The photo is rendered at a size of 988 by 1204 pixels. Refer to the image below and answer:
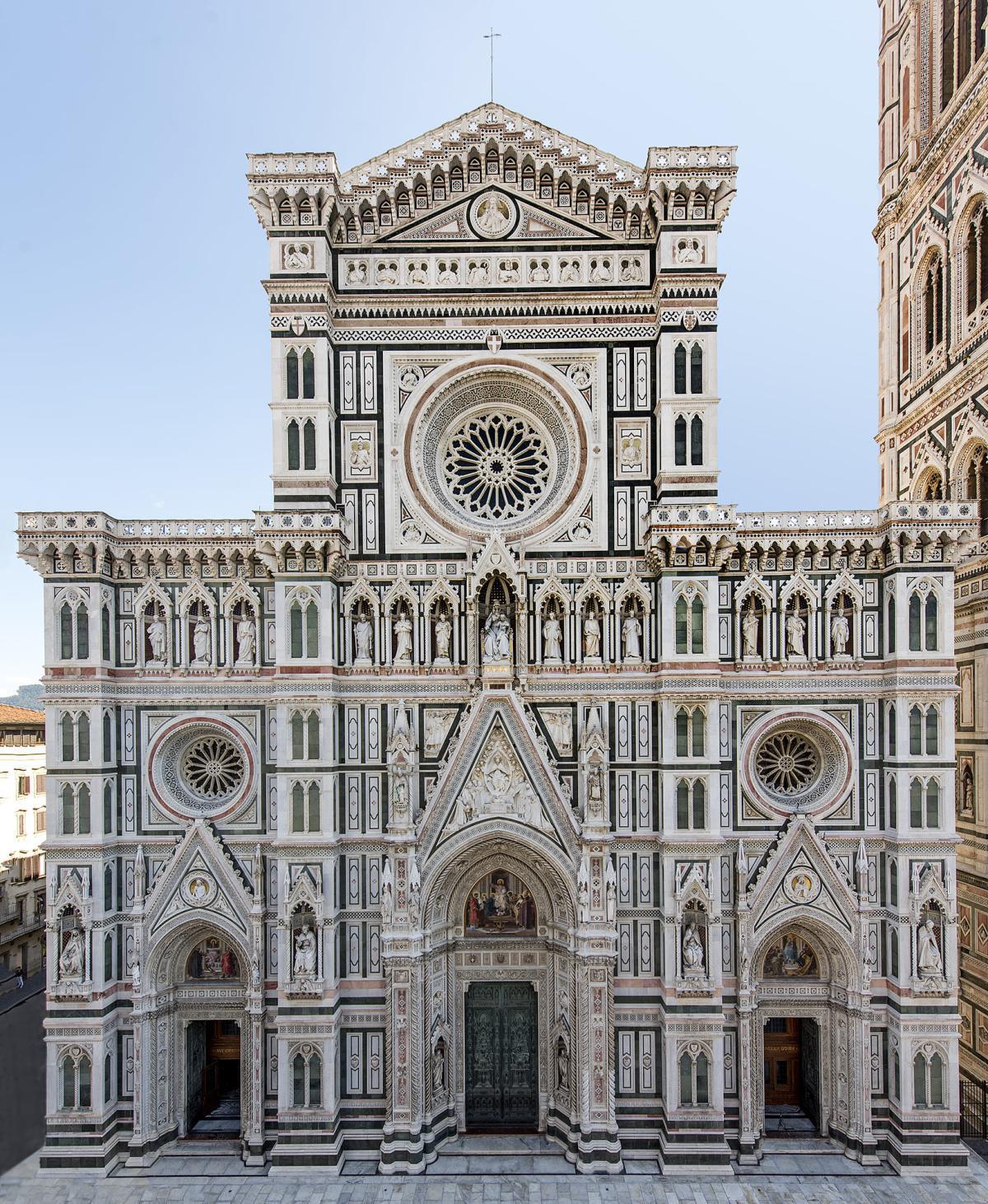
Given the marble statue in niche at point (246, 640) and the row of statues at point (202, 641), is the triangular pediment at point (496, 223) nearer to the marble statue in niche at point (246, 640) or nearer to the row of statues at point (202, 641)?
the marble statue in niche at point (246, 640)

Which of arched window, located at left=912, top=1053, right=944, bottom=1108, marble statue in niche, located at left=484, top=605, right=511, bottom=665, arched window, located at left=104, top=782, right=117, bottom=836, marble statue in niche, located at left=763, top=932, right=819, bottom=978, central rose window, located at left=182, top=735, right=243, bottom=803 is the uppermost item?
marble statue in niche, located at left=484, top=605, right=511, bottom=665

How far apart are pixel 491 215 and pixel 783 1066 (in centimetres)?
2264

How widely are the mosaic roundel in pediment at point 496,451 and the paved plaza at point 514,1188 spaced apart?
1417cm

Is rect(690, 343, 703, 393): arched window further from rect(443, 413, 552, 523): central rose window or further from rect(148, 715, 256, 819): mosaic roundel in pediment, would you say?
rect(148, 715, 256, 819): mosaic roundel in pediment

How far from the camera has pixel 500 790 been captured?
16844mm

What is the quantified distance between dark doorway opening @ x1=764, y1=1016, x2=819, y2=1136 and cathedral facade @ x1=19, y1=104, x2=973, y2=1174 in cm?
29

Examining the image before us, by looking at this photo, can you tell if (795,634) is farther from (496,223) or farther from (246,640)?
(246,640)

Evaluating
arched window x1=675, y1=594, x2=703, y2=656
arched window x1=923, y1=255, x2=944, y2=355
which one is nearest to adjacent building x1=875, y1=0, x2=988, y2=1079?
arched window x1=923, y1=255, x2=944, y2=355

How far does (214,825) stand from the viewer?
1742 centimetres

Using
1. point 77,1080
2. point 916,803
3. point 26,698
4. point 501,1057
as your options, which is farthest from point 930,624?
point 26,698

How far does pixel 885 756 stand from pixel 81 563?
63.9 feet

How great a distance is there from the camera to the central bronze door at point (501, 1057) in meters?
17.3

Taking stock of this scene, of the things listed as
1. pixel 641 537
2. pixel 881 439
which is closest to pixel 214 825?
pixel 641 537

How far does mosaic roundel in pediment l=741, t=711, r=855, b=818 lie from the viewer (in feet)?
56.3
